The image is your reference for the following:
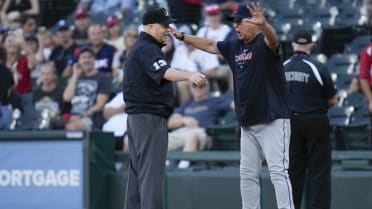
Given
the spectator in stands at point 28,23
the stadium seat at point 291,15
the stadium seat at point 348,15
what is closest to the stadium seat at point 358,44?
the stadium seat at point 348,15

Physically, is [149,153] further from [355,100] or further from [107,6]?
[107,6]

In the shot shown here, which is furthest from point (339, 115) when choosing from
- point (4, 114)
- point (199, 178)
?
point (4, 114)

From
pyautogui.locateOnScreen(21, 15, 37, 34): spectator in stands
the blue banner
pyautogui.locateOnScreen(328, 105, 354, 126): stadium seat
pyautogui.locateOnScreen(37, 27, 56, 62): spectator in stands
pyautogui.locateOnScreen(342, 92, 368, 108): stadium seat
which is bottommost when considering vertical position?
the blue banner

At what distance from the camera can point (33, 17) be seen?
14.0m

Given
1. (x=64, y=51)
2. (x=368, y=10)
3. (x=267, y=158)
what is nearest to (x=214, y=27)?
(x=368, y=10)

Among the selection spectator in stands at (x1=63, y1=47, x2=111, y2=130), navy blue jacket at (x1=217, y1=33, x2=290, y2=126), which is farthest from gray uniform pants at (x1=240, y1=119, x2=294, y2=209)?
spectator in stands at (x1=63, y1=47, x2=111, y2=130)

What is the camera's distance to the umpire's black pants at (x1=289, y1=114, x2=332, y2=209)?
25.9 ft

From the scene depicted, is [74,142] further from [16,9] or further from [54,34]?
[16,9]

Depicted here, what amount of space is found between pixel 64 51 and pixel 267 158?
6.42 m

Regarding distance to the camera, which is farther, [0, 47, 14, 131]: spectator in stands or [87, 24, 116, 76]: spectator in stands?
[87, 24, 116, 76]: spectator in stands

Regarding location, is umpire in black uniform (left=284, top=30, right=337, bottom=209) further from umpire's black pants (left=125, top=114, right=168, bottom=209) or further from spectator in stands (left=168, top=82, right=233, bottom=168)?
spectator in stands (left=168, top=82, right=233, bottom=168)

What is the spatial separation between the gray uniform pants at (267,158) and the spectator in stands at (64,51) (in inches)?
220

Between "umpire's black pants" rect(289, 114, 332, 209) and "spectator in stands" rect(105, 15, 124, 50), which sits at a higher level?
"spectator in stands" rect(105, 15, 124, 50)

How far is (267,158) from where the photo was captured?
23.2 feet
